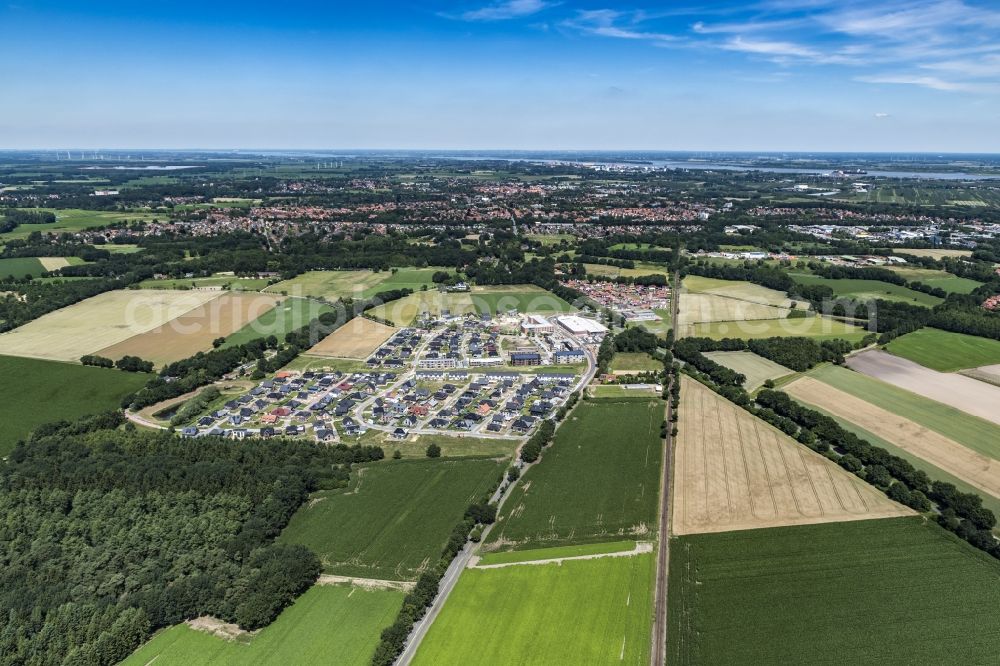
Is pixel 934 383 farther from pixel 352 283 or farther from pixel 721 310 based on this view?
pixel 352 283

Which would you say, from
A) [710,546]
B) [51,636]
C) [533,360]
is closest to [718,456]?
[710,546]

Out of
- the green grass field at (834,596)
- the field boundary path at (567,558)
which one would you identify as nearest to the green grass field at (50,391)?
the field boundary path at (567,558)

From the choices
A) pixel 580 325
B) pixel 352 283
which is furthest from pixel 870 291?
→ pixel 352 283

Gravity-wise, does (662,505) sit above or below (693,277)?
below

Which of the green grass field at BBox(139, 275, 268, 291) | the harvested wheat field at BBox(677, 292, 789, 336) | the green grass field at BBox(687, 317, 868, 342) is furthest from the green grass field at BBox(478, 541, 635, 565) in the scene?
the green grass field at BBox(139, 275, 268, 291)

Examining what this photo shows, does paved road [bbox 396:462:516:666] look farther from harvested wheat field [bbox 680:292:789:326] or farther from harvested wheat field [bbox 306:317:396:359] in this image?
harvested wheat field [bbox 680:292:789:326]

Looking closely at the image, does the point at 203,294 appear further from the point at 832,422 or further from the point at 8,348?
the point at 832,422

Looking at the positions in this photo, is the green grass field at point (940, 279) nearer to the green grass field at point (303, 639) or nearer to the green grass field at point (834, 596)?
the green grass field at point (834, 596)
